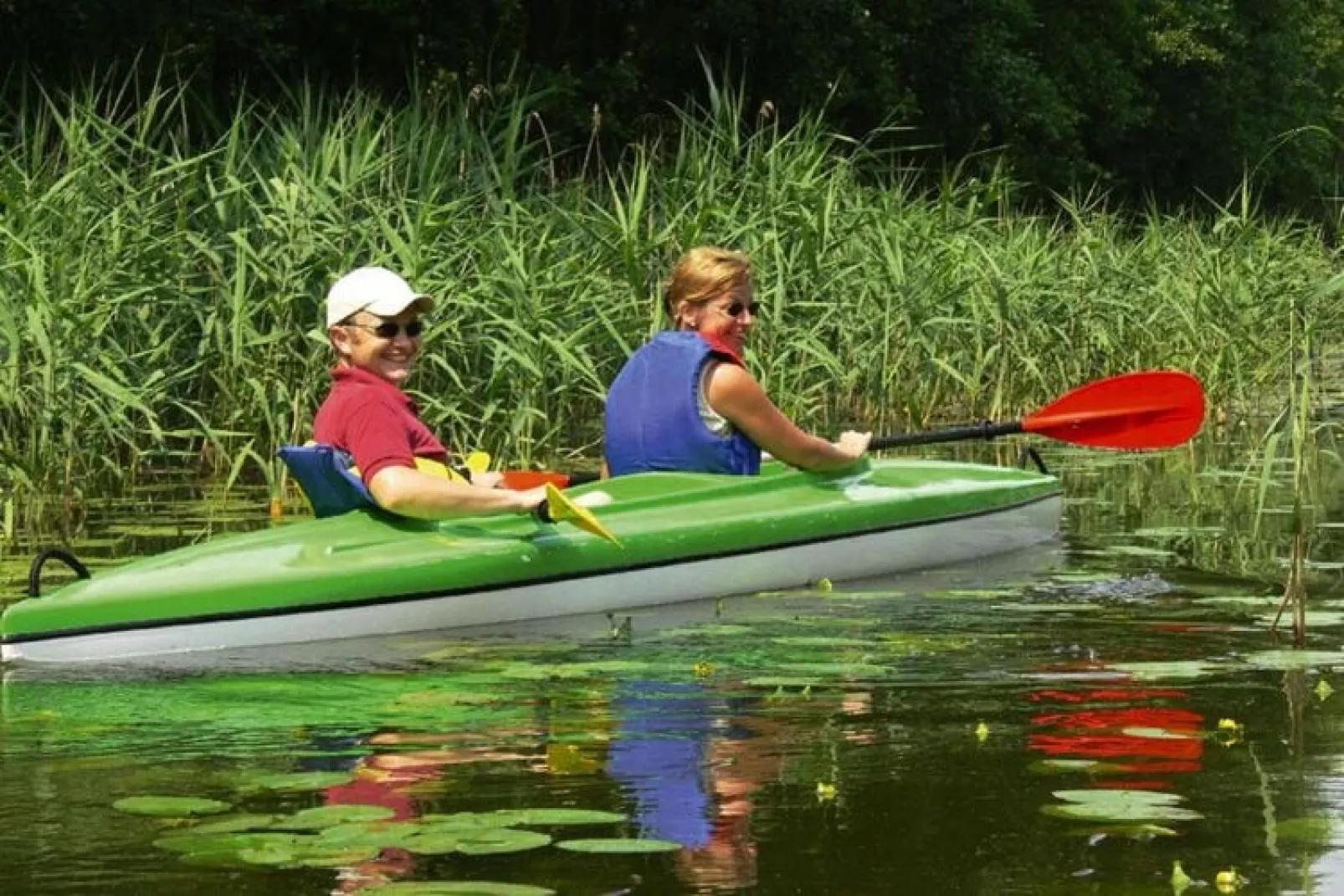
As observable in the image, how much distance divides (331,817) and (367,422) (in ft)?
7.83

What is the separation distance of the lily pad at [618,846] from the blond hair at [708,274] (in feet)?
12.0

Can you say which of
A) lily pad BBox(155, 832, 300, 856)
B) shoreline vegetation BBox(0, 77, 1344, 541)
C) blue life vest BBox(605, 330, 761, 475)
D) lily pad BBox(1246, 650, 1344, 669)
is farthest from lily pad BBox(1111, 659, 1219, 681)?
lily pad BBox(155, 832, 300, 856)

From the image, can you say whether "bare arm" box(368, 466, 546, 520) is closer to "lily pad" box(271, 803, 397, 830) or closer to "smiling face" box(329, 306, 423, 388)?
"smiling face" box(329, 306, 423, 388)

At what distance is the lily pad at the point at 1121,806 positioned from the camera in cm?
419

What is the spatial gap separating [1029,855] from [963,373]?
341 inches

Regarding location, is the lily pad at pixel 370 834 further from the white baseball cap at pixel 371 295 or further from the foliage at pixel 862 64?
the foliage at pixel 862 64

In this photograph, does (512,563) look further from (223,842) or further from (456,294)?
(456,294)

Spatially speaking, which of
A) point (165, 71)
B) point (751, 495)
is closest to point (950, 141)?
point (165, 71)

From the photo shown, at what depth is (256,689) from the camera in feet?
18.8

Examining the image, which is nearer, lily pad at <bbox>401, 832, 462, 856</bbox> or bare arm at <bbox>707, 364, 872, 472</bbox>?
lily pad at <bbox>401, 832, 462, 856</bbox>

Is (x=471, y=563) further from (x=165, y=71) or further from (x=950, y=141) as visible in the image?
(x=950, y=141)

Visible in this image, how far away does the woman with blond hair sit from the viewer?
296 inches

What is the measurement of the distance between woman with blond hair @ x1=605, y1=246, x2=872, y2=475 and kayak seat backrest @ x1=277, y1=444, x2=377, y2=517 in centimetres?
114

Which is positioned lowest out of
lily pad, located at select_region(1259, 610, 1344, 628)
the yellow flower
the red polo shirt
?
the yellow flower
